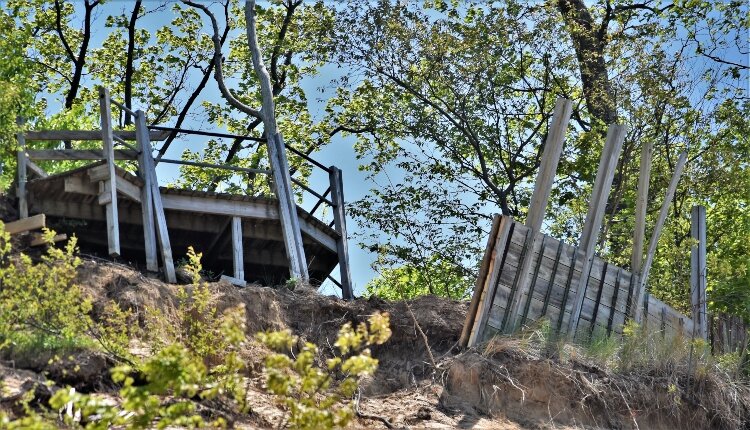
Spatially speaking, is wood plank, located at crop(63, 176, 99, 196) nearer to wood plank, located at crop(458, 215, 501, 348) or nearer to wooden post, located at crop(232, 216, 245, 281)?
wooden post, located at crop(232, 216, 245, 281)

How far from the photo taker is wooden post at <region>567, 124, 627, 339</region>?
14.6 meters

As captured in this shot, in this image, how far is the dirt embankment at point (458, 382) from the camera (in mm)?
12711

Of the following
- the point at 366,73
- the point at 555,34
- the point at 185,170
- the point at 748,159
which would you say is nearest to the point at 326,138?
the point at 185,170

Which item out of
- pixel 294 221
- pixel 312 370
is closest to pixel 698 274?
pixel 294 221

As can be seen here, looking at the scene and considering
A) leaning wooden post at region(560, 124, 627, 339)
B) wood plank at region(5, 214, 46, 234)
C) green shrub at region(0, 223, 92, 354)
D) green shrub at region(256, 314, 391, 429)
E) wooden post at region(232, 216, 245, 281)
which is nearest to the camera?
green shrub at region(256, 314, 391, 429)

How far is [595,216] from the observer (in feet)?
49.2

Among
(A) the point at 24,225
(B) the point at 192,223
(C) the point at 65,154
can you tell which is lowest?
(A) the point at 24,225

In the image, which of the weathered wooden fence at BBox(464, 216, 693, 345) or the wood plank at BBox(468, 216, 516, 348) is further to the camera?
the weathered wooden fence at BBox(464, 216, 693, 345)

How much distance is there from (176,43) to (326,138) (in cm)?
445

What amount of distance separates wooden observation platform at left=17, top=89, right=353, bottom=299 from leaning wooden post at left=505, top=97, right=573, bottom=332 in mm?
3637

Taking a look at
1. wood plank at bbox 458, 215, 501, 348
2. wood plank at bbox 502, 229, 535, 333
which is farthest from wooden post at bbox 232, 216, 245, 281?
wood plank at bbox 502, 229, 535, 333

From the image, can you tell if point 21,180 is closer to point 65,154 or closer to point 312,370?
point 65,154

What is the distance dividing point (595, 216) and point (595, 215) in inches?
0.8

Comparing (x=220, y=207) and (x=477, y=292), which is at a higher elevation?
(x=220, y=207)
